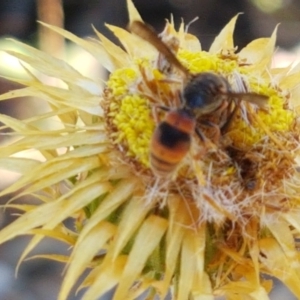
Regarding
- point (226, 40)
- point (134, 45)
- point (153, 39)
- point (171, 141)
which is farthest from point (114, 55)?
point (171, 141)

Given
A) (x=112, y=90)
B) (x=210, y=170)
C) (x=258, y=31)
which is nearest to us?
(x=210, y=170)

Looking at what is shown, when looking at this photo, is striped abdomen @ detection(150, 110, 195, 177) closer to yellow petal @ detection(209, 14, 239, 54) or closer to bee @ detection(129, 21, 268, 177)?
bee @ detection(129, 21, 268, 177)

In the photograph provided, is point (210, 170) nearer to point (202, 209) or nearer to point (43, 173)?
point (202, 209)

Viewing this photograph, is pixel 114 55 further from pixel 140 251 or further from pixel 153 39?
pixel 140 251

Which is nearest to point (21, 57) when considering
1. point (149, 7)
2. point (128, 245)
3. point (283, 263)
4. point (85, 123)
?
point (85, 123)

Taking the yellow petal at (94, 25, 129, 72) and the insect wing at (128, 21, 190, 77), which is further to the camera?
the yellow petal at (94, 25, 129, 72)

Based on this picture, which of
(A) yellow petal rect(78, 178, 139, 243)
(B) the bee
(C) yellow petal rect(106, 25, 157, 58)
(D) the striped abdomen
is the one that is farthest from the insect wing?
(C) yellow petal rect(106, 25, 157, 58)
